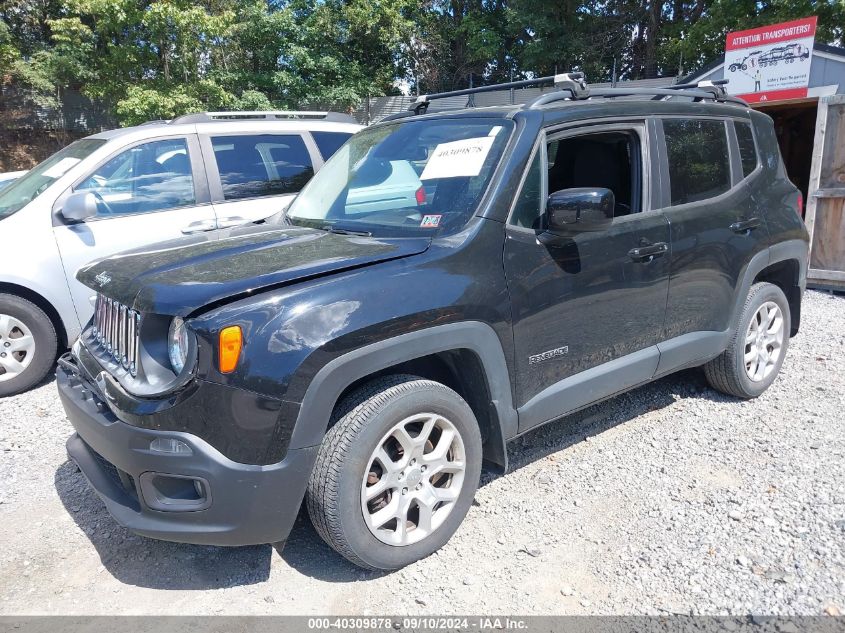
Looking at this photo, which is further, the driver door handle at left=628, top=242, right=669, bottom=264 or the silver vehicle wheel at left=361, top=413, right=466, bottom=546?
the driver door handle at left=628, top=242, right=669, bottom=264

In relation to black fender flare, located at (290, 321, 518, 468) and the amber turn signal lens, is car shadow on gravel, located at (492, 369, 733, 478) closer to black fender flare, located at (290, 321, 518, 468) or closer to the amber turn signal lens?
black fender flare, located at (290, 321, 518, 468)

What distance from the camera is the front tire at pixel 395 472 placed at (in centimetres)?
242

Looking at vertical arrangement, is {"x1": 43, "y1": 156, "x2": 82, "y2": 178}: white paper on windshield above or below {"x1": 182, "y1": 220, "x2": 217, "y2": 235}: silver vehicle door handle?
above

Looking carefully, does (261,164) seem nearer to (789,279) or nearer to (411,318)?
(411,318)

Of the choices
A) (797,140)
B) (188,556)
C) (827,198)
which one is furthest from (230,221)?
(797,140)

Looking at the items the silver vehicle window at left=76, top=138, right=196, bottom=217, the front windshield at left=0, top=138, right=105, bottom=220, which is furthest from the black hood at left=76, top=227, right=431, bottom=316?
the front windshield at left=0, top=138, right=105, bottom=220

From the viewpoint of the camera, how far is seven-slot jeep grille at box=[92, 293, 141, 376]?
2557 millimetres

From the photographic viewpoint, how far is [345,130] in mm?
6152

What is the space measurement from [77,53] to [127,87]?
76.6 inches

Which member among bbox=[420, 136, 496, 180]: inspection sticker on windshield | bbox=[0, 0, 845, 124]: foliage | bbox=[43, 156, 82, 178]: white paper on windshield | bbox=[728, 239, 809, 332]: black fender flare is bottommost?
bbox=[728, 239, 809, 332]: black fender flare

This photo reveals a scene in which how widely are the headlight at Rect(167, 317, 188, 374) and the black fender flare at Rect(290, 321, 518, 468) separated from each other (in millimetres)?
476

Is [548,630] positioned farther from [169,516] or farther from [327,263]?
[327,263]

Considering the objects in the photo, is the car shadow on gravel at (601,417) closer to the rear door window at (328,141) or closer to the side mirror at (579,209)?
the side mirror at (579,209)

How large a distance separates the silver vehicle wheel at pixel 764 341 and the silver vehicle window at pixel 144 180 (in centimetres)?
442
